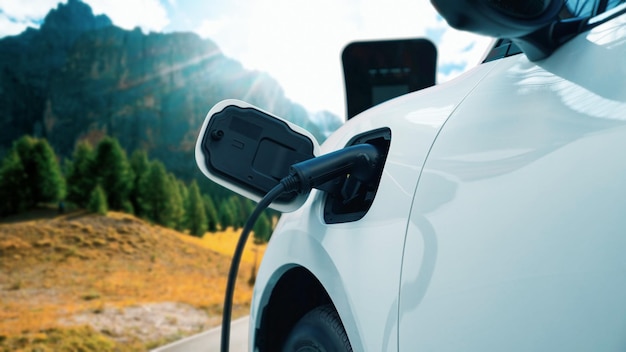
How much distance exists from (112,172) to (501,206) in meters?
44.2

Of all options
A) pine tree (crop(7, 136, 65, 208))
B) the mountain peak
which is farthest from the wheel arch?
the mountain peak

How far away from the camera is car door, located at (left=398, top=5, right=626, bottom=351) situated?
673 millimetres

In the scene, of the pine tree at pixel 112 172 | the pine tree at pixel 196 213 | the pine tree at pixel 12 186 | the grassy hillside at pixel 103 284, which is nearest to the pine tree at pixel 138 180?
the pine tree at pixel 112 172

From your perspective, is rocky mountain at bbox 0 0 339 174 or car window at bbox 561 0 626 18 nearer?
car window at bbox 561 0 626 18

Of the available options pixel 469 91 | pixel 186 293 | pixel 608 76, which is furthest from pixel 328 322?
pixel 186 293

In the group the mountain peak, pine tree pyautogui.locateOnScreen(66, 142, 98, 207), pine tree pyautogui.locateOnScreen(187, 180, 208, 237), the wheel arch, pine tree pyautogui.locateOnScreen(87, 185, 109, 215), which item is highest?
the mountain peak

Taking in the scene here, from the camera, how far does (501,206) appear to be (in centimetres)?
81

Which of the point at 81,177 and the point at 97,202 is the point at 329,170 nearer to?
the point at 97,202

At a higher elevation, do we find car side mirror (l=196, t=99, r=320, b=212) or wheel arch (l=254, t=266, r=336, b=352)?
car side mirror (l=196, t=99, r=320, b=212)

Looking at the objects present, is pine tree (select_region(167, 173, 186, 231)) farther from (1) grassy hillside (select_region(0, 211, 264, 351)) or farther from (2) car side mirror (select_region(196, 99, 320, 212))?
(2) car side mirror (select_region(196, 99, 320, 212))

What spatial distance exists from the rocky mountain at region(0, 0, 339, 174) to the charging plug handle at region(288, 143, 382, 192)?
84.6m

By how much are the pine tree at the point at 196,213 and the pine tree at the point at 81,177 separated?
10.6 m

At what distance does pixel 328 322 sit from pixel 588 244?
0.83 m

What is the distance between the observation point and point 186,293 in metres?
19.2
